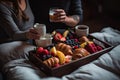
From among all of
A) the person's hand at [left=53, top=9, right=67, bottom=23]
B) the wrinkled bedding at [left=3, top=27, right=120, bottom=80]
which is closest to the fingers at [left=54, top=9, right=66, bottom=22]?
the person's hand at [left=53, top=9, right=67, bottom=23]

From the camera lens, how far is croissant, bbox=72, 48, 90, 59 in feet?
4.14

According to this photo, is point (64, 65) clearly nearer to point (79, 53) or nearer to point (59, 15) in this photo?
point (79, 53)

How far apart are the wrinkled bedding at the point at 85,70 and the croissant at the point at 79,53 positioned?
7cm

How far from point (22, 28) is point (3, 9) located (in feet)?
0.68

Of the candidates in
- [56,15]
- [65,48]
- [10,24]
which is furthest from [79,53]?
[10,24]

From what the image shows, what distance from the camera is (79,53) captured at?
127cm

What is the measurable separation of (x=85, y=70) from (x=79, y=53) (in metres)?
0.14

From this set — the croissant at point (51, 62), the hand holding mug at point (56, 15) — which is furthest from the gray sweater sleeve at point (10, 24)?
the croissant at point (51, 62)

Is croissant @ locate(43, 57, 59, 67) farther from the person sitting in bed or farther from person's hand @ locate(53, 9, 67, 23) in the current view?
the person sitting in bed

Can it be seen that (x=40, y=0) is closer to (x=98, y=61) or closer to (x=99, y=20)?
(x=98, y=61)

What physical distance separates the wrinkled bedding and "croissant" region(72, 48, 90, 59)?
73mm

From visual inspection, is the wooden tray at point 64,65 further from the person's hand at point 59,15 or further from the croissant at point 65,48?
the person's hand at point 59,15

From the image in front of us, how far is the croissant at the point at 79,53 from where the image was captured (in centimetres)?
126

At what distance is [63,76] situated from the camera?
46.0 inches
